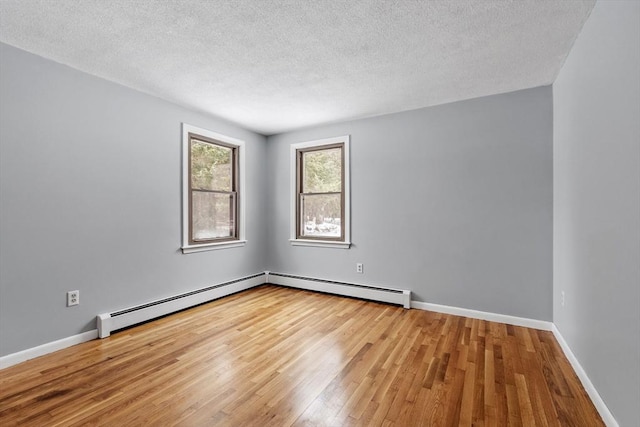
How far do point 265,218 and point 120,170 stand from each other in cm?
236

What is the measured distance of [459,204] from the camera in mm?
3506

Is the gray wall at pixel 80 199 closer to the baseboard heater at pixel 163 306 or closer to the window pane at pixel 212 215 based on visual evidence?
the baseboard heater at pixel 163 306

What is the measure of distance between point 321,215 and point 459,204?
2.00m

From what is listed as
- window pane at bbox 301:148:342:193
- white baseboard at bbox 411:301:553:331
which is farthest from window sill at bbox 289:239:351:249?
white baseboard at bbox 411:301:553:331


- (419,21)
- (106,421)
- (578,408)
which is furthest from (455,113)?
(106,421)

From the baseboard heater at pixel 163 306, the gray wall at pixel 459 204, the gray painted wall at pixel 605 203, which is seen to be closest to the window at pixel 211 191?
the baseboard heater at pixel 163 306

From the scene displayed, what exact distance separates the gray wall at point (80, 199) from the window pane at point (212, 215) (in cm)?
35

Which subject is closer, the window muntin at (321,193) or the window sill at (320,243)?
the window sill at (320,243)

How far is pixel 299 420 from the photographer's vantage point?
1709 mm

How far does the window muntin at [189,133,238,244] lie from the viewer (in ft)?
12.9

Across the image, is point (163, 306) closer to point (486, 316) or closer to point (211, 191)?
point (211, 191)

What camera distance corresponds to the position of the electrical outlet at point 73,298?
2.70 metres

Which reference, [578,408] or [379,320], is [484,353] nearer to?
[578,408]

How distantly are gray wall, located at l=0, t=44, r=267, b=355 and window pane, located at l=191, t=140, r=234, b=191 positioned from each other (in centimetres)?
34
